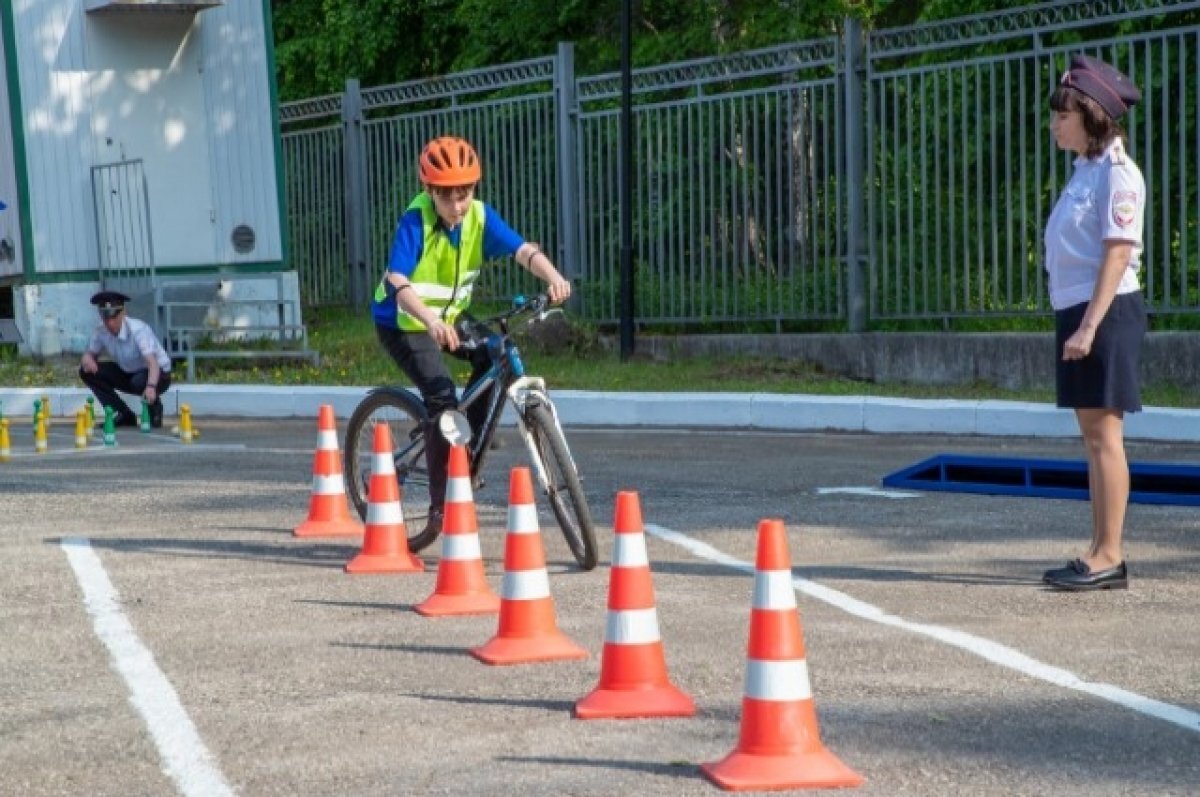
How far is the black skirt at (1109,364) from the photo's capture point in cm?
826

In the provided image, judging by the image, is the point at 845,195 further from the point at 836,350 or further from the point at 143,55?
the point at 143,55

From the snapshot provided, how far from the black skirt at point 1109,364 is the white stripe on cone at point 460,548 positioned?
219 cm

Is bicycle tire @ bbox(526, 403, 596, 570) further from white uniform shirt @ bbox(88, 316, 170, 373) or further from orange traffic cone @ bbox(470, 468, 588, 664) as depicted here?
white uniform shirt @ bbox(88, 316, 170, 373)

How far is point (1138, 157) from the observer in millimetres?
17109

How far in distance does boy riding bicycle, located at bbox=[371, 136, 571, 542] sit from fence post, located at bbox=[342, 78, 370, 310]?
1464 centimetres

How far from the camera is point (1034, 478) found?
11508 millimetres

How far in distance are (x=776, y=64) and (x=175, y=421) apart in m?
5.77

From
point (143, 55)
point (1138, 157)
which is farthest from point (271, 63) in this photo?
point (1138, 157)

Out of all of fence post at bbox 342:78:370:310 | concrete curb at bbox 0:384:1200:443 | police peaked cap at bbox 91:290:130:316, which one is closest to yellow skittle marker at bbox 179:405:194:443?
police peaked cap at bbox 91:290:130:316

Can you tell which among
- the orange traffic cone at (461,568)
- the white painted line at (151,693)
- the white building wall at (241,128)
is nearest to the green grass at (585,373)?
the white building wall at (241,128)

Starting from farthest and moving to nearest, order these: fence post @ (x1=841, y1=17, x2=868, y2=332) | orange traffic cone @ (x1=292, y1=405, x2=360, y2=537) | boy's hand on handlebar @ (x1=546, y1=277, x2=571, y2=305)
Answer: fence post @ (x1=841, y1=17, x2=868, y2=332), orange traffic cone @ (x1=292, y1=405, x2=360, y2=537), boy's hand on handlebar @ (x1=546, y1=277, x2=571, y2=305)

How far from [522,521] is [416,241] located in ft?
8.49

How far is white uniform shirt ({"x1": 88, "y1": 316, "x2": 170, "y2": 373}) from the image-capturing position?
1720cm

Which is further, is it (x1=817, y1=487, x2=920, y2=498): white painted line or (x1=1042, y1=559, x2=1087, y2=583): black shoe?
(x1=817, y1=487, x2=920, y2=498): white painted line
